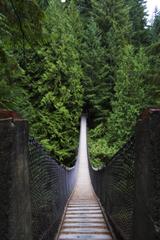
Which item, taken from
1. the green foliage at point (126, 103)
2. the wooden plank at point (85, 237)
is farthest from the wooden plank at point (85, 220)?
the green foliage at point (126, 103)

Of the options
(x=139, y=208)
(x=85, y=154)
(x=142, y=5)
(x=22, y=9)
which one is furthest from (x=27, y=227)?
(x=142, y=5)

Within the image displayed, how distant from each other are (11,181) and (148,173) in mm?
561

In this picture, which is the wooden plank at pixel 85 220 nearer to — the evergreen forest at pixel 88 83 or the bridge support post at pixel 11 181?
the bridge support post at pixel 11 181

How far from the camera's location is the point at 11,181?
4.80 ft

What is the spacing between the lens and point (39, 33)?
323 cm

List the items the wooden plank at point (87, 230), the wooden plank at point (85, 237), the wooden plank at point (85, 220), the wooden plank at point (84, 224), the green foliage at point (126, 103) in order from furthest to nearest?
1. the green foliage at point (126, 103)
2. the wooden plank at point (85, 220)
3. the wooden plank at point (84, 224)
4. the wooden plank at point (87, 230)
5. the wooden plank at point (85, 237)

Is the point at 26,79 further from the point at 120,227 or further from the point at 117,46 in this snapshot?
the point at 120,227

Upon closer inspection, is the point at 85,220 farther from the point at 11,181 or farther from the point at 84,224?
the point at 11,181

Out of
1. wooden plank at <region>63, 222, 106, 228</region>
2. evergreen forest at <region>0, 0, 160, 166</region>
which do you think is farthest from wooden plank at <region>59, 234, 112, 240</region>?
evergreen forest at <region>0, 0, 160, 166</region>

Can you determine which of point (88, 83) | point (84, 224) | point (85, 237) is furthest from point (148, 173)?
point (88, 83)

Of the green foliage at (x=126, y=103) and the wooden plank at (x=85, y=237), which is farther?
the green foliage at (x=126, y=103)

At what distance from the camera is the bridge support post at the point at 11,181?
1431 mm

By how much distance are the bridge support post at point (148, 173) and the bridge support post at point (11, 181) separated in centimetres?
54

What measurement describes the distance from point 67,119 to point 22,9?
19.4 meters
